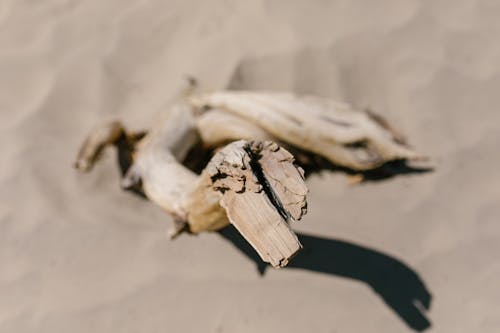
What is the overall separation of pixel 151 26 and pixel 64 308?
1.99 metres

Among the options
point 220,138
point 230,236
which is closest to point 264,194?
point 230,236

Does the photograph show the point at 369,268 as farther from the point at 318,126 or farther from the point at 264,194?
the point at 264,194

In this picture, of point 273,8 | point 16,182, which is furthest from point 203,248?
point 273,8

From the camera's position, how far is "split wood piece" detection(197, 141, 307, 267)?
1.41m

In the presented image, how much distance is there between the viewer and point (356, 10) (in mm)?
3207

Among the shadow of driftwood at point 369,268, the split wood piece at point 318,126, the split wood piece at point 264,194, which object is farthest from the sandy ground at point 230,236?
the split wood piece at point 264,194

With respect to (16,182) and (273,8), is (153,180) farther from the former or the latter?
(273,8)

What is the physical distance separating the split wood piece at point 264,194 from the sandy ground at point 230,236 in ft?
2.67

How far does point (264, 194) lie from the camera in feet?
4.87

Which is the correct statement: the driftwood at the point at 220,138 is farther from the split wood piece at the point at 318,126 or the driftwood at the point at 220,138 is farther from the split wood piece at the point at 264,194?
the split wood piece at the point at 264,194

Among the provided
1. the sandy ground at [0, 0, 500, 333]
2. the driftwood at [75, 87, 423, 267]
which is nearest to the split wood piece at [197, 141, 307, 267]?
the driftwood at [75, 87, 423, 267]

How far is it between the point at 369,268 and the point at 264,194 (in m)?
1.07

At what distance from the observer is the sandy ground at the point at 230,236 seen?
218 centimetres

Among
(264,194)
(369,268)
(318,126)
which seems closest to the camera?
(264,194)
